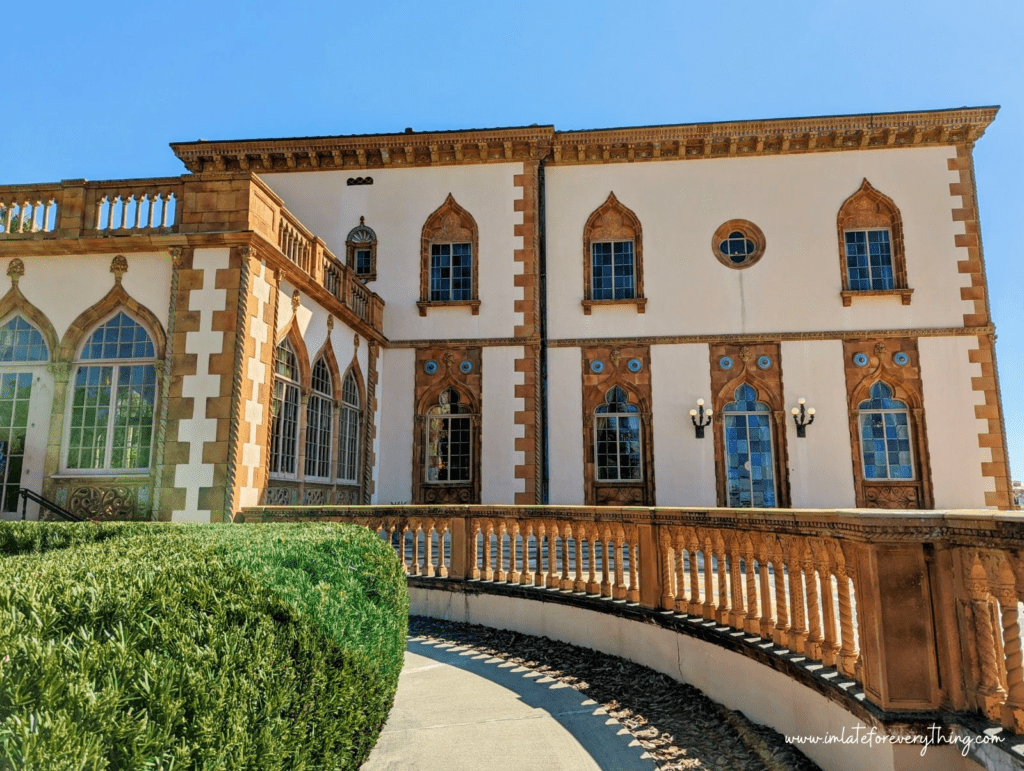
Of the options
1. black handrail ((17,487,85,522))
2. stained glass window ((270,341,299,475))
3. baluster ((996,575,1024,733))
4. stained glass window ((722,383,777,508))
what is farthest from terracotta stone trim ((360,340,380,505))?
baluster ((996,575,1024,733))

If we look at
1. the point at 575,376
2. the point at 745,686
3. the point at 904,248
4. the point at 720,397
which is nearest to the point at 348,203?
the point at 575,376

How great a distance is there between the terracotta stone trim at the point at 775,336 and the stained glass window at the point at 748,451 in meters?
1.12

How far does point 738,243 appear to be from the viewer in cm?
1573

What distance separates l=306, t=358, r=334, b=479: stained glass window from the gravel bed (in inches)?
223

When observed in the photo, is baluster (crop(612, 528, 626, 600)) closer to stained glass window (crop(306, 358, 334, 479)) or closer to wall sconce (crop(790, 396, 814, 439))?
stained glass window (crop(306, 358, 334, 479))

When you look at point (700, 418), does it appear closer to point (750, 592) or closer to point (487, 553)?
point (487, 553)

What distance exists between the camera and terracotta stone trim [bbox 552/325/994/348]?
49.0 ft

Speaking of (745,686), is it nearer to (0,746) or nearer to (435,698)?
(435,698)

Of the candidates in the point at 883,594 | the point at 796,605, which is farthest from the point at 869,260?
the point at 883,594

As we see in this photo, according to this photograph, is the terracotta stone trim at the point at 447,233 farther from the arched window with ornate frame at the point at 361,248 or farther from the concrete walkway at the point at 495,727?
the concrete walkway at the point at 495,727

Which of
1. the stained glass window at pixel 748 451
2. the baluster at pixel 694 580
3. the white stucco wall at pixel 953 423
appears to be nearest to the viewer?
the baluster at pixel 694 580

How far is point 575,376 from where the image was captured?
15.4 metres

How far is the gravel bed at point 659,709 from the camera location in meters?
3.98

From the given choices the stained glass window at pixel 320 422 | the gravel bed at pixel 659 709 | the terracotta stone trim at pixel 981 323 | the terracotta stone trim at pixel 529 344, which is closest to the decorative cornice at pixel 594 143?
the terracotta stone trim at pixel 529 344
